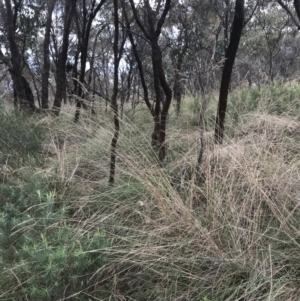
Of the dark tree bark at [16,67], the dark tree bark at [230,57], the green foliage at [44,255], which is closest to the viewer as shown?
the green foliage at [44,255]

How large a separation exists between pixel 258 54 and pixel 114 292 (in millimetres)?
15844

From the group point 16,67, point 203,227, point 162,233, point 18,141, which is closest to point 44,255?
point 162,233

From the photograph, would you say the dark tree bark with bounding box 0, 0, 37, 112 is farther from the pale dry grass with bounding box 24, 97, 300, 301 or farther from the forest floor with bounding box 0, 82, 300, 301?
the pale dry grass with bounding box 24, 97, 300, 301

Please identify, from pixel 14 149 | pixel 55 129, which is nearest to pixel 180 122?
pixel 55 129

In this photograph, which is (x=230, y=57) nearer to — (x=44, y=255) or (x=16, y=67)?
(x=44, y=255)

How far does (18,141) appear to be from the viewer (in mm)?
4117

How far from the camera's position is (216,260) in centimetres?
210

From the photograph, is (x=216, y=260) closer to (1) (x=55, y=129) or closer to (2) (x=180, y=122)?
(1) (x=55, y=129)

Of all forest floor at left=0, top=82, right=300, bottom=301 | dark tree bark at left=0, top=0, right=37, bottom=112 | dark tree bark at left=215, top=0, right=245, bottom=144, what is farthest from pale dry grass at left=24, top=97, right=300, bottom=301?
dark tree bark at left=0, top=0, right=37, bottom=112

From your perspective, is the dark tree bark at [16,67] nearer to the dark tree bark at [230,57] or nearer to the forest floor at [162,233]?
the forest floor at [162,233]

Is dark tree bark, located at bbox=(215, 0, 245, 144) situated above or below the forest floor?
above

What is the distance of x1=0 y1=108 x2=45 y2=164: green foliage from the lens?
12.8 feet

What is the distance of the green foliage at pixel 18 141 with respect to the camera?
3.90 m

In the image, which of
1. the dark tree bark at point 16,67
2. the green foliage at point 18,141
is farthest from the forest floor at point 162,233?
the dark tree bark at point 16,67
